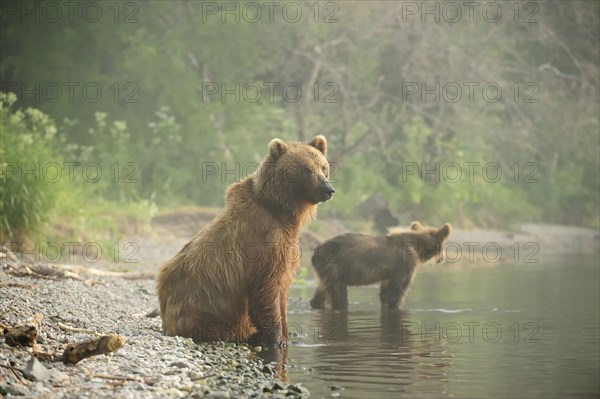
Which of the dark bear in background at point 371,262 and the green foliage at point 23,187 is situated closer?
the dark bear in background at point 371,262

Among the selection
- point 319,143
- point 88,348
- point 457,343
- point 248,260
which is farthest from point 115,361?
point 457,343

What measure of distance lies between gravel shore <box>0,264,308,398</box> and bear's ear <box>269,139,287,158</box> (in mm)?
1843

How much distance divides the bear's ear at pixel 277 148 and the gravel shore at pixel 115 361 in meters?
1.84

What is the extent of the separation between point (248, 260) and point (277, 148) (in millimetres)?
1116

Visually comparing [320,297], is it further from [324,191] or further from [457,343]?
[324,191]

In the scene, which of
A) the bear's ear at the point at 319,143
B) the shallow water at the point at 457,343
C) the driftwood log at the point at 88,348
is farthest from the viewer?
the bear's ear at the point at 319,143

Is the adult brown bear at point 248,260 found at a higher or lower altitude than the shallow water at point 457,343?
higher

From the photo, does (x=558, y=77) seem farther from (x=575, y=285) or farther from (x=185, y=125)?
(x=575, y=285)

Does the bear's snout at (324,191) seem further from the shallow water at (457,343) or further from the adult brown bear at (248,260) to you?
the shallow water at (457,343)

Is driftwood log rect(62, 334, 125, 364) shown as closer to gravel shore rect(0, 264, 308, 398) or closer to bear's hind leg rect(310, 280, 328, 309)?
gravel shore rect(0, 264, 308, 398)

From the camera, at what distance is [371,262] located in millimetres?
13055

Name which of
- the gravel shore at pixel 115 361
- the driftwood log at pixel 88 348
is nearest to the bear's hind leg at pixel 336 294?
the gravel shore at pixel 115 361

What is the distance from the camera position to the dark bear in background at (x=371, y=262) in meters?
12.9

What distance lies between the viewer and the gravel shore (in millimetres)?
6312
